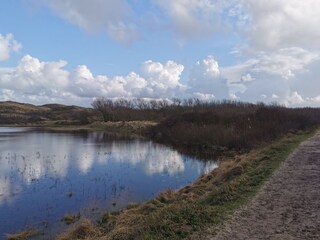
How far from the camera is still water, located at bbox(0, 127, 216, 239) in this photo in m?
14.5

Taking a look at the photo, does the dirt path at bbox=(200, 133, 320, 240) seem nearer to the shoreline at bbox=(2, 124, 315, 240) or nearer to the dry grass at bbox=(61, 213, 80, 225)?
the shoreline at bbox=(2, 124, 315, 240)

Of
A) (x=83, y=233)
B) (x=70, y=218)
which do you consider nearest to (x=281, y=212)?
(x=83, y=233)

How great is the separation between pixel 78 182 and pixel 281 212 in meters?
13.0

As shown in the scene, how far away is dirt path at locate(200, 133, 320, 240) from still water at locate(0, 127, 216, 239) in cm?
605

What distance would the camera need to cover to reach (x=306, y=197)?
11.2m

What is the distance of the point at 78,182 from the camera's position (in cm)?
2038

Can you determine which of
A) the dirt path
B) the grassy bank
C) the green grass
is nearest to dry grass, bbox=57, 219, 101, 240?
the grassy bank

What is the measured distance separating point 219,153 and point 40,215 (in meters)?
21.2

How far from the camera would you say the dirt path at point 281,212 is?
316 inches

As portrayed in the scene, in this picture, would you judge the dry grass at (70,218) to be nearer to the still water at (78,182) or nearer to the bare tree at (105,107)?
the still water at (78,182)

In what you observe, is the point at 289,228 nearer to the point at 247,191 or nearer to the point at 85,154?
the point at 247,191

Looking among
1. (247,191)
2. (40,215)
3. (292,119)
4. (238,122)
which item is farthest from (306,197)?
(292,119)

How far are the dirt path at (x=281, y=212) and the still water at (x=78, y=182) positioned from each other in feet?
19.8

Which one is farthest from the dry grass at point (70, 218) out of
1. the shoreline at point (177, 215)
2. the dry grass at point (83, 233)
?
the dry grass at point (83, 233)
